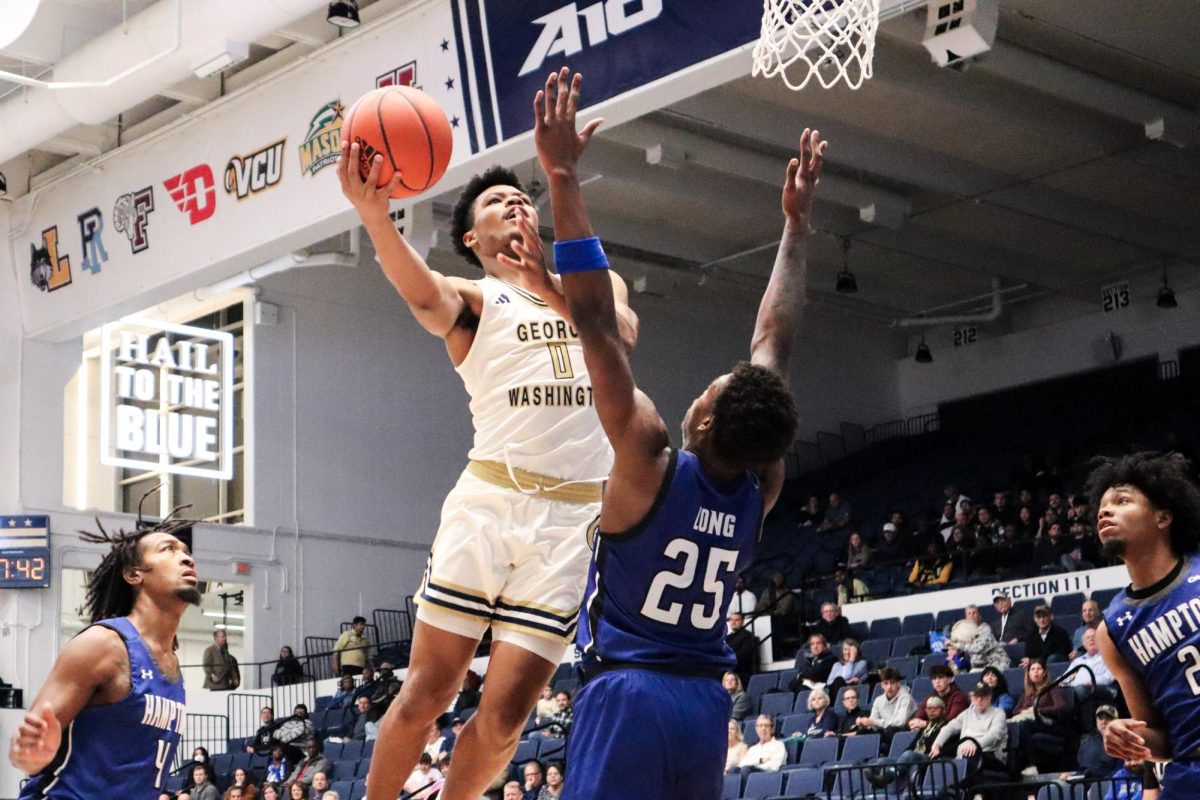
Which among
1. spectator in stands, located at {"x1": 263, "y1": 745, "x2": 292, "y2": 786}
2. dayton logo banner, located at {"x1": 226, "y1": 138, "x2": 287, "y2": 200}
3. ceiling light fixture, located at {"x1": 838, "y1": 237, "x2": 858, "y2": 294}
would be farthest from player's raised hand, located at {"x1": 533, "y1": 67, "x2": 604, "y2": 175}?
ceiling light fixture, located at {"x1": 838, "y1": 237, "x2": 858, "y2": 294}

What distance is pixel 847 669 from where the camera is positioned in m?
14.8

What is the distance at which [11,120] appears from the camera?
17219mm

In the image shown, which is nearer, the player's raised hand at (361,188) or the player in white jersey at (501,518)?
the player's raised hand at (361,188)

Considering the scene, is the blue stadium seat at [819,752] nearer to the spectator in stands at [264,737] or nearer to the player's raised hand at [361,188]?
the spectator in stands at [264,737]

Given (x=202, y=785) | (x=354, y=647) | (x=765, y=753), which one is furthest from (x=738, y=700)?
(x=354, y=647)

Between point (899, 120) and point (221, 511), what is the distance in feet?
38.2

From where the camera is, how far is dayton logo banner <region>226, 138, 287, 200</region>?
51.4 feet

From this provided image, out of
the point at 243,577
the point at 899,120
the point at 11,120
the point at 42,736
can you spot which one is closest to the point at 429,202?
the point at 11,120

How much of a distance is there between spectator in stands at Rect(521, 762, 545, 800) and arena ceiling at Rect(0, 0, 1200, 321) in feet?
22.6

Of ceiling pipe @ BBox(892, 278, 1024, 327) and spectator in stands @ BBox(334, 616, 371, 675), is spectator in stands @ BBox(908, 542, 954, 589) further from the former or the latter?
ceiling pipe @ BBox(892, 278, 1024, 327)

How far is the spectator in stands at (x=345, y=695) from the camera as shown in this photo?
19419 millimetres

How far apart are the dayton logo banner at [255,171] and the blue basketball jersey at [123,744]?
1101cm

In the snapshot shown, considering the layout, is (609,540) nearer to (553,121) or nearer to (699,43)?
(553,121)

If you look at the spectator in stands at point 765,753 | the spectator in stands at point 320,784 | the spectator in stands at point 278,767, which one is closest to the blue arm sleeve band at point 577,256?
the spectator in stands at point 765,753
